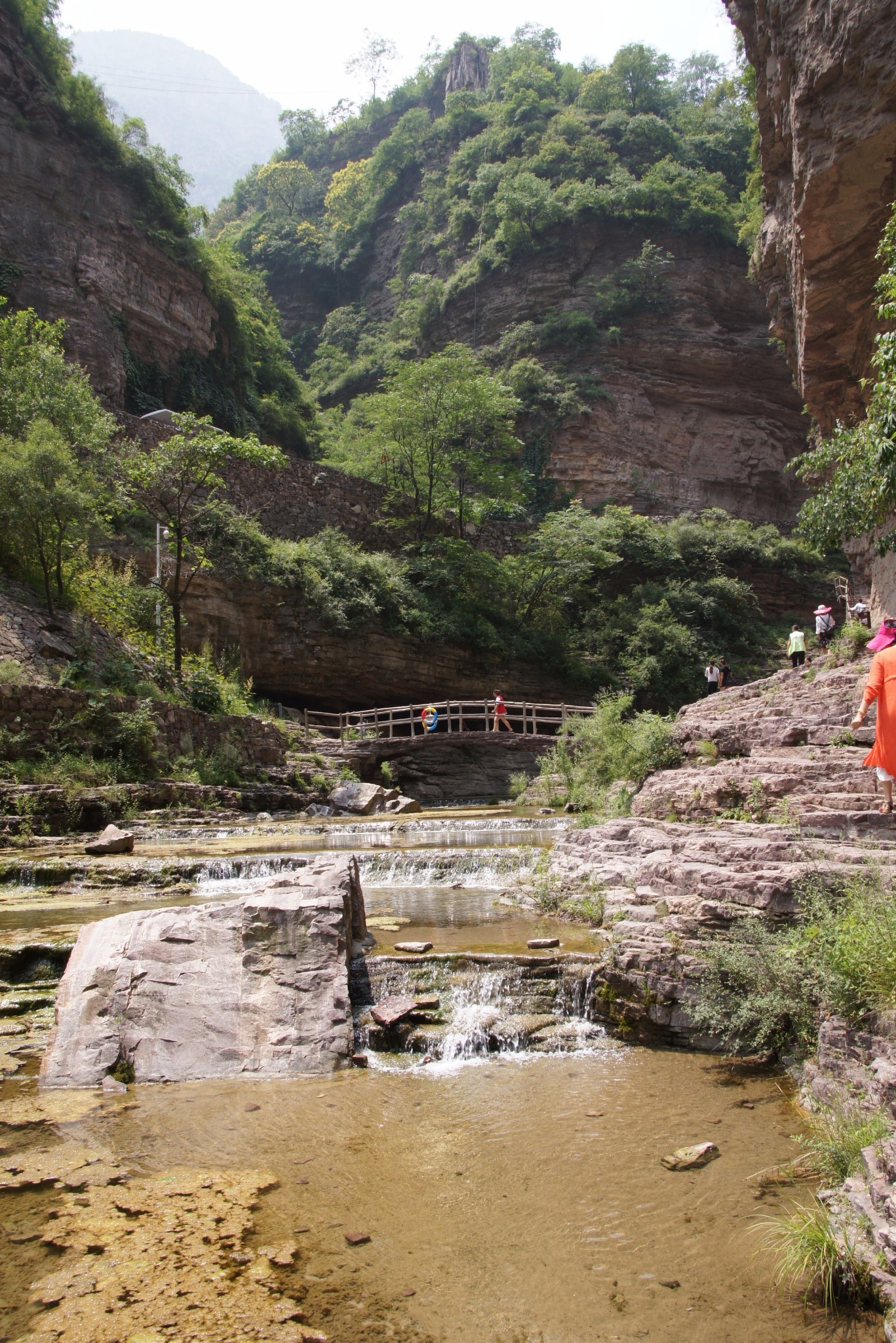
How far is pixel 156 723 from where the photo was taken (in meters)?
13.5

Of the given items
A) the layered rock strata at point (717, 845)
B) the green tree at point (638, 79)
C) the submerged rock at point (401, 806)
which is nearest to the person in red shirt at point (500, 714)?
the submerged rock at point (401, 806)

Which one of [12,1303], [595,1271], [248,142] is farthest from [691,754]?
[248,142]

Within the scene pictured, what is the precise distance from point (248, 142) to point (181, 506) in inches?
7862

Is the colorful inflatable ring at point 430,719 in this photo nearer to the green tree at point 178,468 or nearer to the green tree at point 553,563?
the green tree at point 553,563

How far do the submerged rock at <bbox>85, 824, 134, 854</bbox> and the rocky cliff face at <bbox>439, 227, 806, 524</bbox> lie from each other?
2894cm

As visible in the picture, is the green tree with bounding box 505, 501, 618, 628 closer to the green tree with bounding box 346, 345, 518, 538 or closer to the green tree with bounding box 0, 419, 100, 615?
the green tree with bounding box 346, 345, 518, 538

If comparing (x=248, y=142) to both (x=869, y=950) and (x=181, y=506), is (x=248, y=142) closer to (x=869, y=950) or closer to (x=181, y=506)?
(x=181, y=506)

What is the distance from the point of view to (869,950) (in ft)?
11.6

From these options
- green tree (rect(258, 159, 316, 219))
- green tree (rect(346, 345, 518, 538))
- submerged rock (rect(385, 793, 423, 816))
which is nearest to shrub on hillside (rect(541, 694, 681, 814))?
submerged rock (rect(385, 793, 423, 816))

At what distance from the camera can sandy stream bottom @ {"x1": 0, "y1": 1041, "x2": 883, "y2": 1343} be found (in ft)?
7.62

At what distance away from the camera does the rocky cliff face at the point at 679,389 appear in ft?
116

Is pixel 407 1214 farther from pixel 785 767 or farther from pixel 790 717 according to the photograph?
pixel 790 717

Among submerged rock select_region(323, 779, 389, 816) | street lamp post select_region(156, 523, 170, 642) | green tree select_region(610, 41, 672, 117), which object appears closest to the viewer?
submerged rock select_region(323, 779, 389, 816)

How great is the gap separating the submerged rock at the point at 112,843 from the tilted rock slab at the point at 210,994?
4.78 meters
